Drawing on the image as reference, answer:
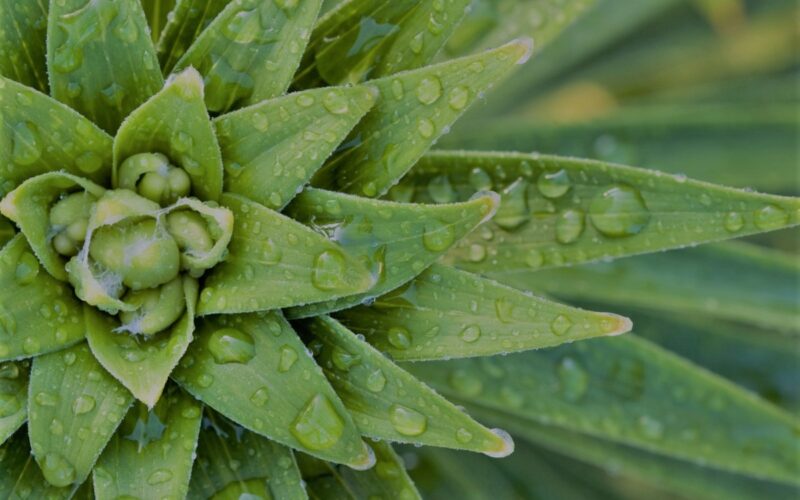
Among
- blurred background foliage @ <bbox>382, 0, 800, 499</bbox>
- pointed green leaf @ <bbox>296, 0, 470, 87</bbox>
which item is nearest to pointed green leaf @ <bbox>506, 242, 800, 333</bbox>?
blurred background foliage @ <bbox>382, 0, 800, 499</bbox>

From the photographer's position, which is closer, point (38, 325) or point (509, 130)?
point (38, 325)

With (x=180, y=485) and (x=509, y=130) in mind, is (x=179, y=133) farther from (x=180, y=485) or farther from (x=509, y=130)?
(x=509, y=130)

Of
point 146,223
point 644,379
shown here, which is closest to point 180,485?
point 146,223

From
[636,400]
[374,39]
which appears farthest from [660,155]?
[374,39]

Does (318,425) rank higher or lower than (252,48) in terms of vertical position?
lower

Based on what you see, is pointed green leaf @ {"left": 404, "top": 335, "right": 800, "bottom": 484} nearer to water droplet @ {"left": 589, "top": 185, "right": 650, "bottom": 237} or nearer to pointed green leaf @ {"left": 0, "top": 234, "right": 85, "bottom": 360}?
water droplet @ {"left": 589, "top": 185, "right": 650, "bottom": 237}

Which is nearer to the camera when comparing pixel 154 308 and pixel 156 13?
pixel 154 308

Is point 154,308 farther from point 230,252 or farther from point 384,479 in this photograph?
point 384,479
